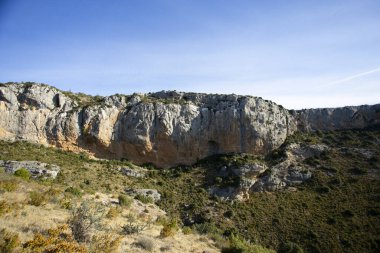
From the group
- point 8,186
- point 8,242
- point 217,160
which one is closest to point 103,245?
point 8,242

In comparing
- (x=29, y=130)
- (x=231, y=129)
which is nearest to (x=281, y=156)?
(x=231, y=129)

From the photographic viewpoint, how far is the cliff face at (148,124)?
147ft

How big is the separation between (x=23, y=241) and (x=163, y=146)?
41205 millimetres

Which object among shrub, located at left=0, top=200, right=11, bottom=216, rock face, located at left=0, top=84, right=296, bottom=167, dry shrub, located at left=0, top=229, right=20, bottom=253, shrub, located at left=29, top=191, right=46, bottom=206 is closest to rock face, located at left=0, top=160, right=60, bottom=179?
rock face, located at left=0, top=84, right=296, bottom=167

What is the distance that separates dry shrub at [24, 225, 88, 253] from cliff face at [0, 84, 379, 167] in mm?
37890

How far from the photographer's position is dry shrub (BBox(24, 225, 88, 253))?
8.14 meters

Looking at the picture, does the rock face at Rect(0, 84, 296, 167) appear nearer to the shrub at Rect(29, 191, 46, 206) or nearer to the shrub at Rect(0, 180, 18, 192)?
the shrub at Rect(0, 180, 18, 192)

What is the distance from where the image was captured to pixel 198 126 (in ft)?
169

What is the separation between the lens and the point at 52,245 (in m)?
8.70

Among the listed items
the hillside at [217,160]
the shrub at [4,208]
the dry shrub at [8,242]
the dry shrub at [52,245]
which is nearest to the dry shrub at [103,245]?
the dry shrub at [52,245]

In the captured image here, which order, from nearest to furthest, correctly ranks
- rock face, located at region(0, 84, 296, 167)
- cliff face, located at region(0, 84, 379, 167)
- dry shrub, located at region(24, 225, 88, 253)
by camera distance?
dry shrub, located at region(24, 225, 88, 253) → cliff face, located at region(0, 84, 379, 167) → rock face, located at region(0, 84, 296, 167)

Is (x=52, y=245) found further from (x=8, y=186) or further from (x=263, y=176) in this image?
(x=263, y=176)

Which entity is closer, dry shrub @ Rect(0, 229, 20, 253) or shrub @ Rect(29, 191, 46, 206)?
dry shrub @ Rect(0, 229, 20, 253)

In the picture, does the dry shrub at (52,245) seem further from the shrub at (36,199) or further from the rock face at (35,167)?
the rock face at (35,167)
